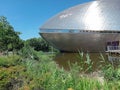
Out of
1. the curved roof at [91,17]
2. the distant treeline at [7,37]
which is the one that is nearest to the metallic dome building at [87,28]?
the curved roof at [91,17]

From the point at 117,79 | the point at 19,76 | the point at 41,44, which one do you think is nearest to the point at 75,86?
the point at 117,79

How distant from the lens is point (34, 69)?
9.09 metres

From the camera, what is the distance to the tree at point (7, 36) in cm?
3769

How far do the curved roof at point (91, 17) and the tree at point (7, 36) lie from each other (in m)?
10.5

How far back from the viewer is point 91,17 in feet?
160

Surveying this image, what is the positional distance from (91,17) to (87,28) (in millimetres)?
3073

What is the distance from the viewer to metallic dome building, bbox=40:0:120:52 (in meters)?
45.9

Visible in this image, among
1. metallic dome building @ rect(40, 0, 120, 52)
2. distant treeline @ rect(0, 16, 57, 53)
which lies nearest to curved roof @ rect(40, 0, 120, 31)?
metallic dome building @ rect(40, 0, 120, 52)

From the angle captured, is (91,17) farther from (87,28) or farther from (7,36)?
(7,36)

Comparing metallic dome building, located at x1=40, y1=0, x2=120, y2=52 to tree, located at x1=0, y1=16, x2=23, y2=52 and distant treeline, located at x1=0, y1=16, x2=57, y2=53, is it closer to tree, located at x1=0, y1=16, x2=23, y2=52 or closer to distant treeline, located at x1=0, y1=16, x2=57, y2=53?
distant treeline, located at x1=0, y1=16, x2=57, y2=53

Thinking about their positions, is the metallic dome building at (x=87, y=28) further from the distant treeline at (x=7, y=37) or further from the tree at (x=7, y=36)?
the tree at (x=7, y=36)

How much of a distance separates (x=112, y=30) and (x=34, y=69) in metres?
37.7

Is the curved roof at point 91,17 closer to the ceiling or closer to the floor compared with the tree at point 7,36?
closer to the ceiling

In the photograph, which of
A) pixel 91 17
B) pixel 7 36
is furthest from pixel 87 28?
pixel 7 36
